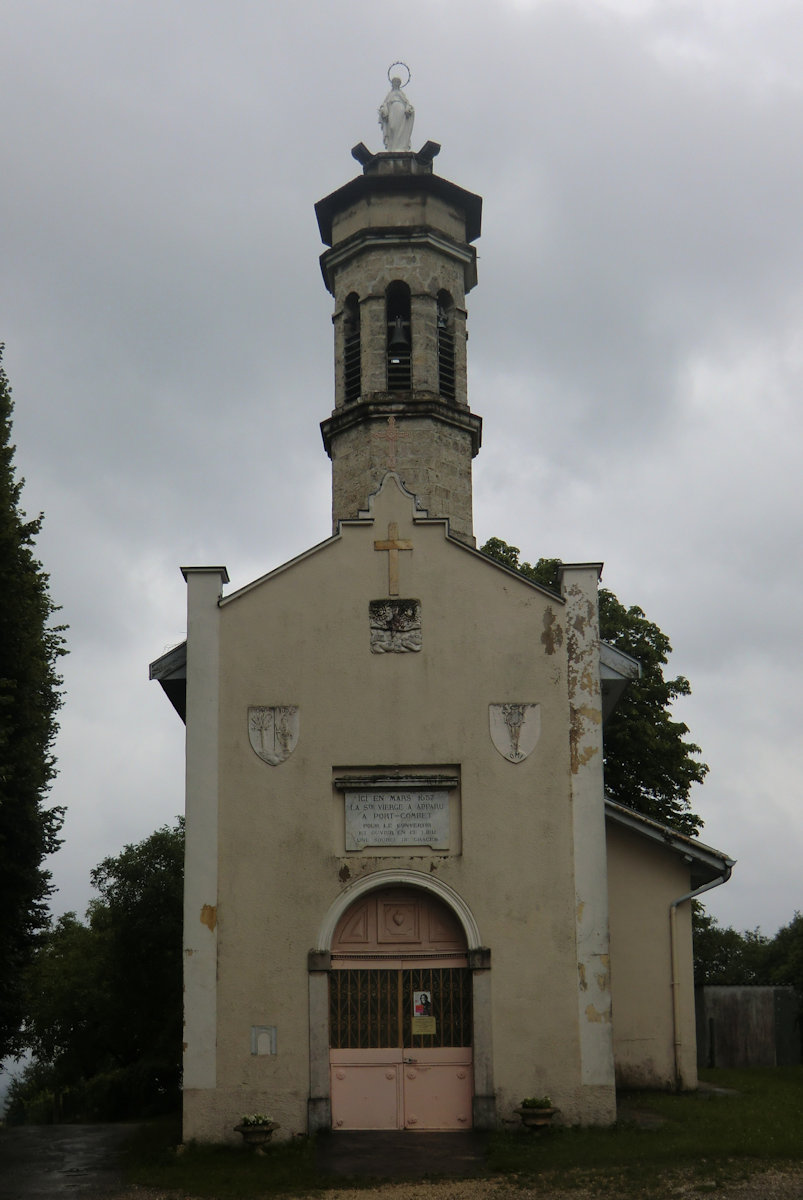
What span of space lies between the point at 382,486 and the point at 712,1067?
15.0 meters

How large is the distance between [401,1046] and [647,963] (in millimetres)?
5068

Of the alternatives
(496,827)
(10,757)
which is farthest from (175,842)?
(496,827)

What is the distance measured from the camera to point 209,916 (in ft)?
49.0

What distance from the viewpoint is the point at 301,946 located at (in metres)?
14.9

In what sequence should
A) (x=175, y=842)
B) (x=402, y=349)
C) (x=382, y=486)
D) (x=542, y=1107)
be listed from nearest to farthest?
(x=542, y=1107)
(x=382, y=486)
(x=402, y=349)
(x=175, y=842)

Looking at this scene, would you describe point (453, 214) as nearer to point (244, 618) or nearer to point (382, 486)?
point (382, 486)

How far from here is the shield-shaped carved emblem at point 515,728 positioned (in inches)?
606

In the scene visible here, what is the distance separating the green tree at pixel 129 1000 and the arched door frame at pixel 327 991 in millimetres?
8563

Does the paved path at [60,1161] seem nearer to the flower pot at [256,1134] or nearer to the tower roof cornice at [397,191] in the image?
the flower pot at [256,1134]

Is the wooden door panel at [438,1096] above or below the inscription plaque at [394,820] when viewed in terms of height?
below

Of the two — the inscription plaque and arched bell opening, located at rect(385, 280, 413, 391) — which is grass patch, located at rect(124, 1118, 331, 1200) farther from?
arched bell opening, located at rect(385, 280, 413, 391)

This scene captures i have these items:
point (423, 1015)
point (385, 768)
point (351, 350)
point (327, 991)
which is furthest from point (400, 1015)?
point (351, 350)

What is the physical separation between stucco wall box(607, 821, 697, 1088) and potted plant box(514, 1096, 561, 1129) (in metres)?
4.34

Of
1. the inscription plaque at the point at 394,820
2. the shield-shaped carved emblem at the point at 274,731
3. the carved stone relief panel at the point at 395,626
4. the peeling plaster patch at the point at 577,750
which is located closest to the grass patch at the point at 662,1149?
the inscription plaque at the point at 394,820
